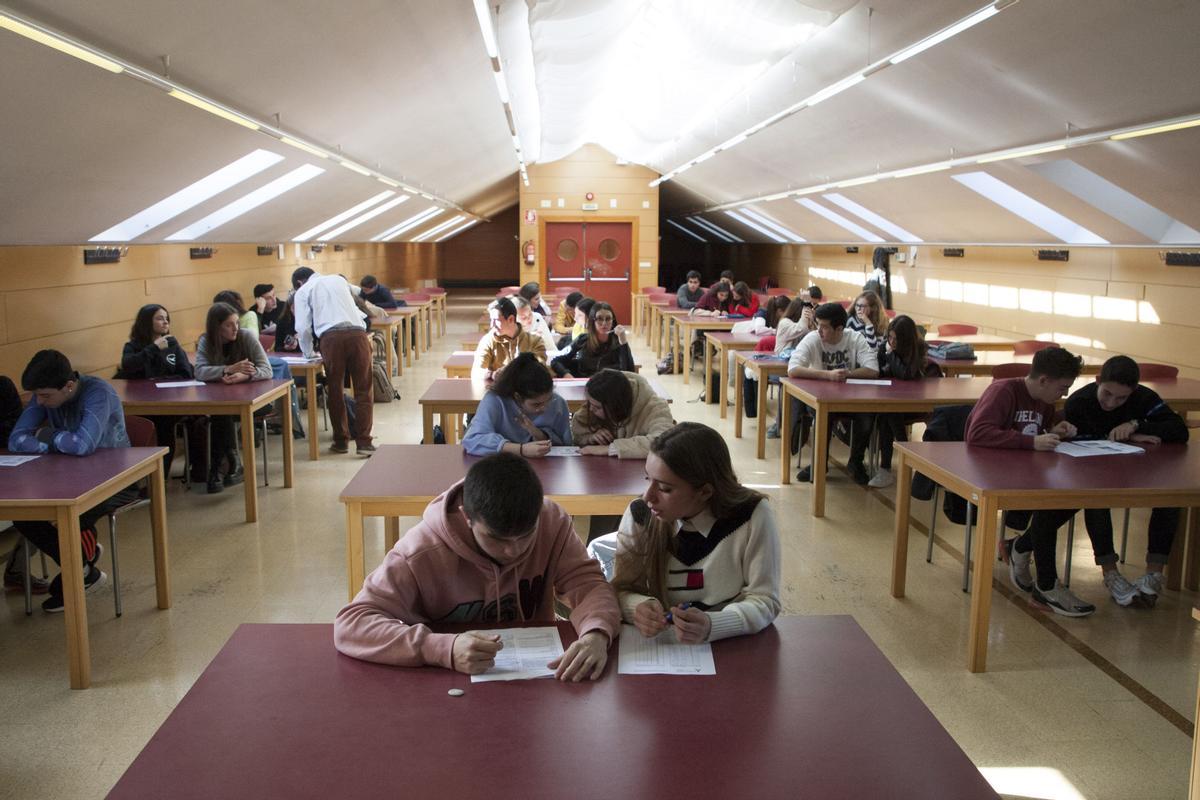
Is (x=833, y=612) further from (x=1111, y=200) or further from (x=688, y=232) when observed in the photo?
(x=688, y=232)

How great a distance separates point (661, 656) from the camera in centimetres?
214

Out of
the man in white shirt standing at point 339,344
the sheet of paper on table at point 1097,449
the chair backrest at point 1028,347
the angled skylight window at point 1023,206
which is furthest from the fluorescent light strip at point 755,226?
the sheet of paper on table at point 1097,449

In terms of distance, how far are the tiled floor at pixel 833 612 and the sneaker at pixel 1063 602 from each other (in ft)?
0.17

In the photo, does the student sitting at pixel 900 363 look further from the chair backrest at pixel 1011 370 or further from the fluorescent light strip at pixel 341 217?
the fluorescent light strip at pixel 341 217

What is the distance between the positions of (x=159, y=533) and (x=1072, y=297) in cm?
788

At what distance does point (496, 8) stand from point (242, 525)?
361cm

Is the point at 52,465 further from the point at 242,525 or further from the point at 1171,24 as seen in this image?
the point at 1171,24

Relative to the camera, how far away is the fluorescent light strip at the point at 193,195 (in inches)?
281

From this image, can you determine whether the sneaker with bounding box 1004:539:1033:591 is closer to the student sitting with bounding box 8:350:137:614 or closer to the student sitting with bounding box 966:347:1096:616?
the student sitting with bounding box 966:347:1096:616

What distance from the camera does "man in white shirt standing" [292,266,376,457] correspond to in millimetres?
7266

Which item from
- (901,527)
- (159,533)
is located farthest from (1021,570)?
(159,533)

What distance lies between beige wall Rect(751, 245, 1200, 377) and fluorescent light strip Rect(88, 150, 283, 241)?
696 centimetres

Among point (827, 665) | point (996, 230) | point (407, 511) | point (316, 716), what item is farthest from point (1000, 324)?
point (316, 716)

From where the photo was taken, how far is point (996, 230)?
967 centimetres
